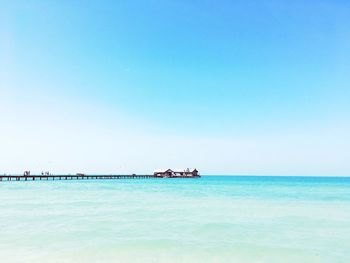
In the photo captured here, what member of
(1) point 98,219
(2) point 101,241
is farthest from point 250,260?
(1) point 98,219

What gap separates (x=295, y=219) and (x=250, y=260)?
7298 millimetres

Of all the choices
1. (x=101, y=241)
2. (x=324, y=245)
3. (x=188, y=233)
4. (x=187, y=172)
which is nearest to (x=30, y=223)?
(x=101, y=241)

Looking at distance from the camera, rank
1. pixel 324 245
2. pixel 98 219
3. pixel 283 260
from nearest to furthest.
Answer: pixel 283 260 < pixel 324 245 < pixel 98 219

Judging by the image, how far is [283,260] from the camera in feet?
26.1

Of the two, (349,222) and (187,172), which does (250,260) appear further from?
(187,172)

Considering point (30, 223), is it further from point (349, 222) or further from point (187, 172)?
point (187, 172)

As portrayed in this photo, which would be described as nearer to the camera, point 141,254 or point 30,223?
point 141,254

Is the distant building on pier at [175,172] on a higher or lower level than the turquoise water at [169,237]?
higher

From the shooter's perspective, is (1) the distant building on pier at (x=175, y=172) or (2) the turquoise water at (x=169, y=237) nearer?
(2) the turquoise water at (x=169, y=237)

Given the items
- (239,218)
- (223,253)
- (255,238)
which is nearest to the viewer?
(223,253)

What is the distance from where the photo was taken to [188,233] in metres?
10.9

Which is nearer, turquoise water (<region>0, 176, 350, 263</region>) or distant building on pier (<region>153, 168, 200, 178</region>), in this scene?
turquoise water (<region>0, 176, 350, 263</region>)

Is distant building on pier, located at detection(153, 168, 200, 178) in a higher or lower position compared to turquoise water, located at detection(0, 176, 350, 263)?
higher

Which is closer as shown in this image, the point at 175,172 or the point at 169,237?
the point at 169,237
